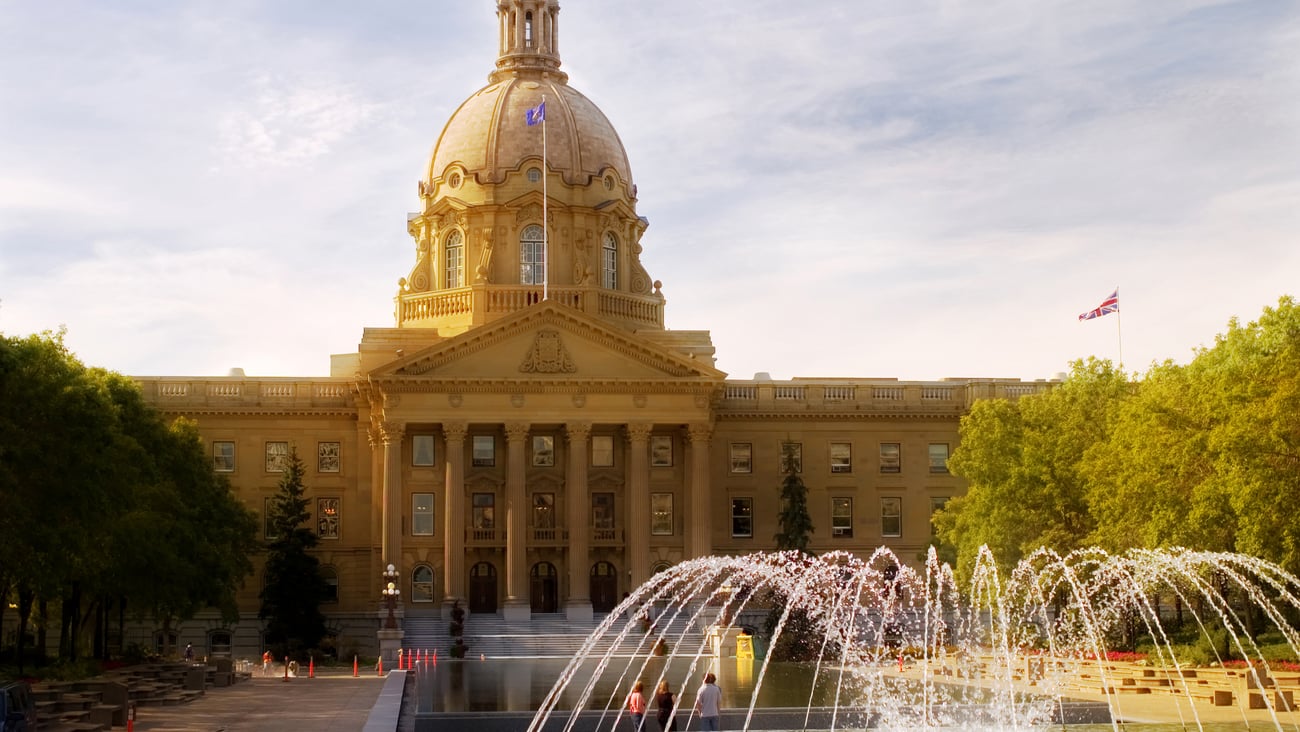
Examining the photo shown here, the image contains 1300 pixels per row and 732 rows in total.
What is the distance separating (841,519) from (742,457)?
19.1ft

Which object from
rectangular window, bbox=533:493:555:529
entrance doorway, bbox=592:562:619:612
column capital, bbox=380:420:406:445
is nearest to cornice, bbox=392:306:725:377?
column capital, bbox=380:420:406:445

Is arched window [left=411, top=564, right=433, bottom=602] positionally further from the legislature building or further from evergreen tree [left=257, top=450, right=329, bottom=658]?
evergreen tree [left=257, top=450, right=329, bottom=658]

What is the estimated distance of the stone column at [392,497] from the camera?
268 feet

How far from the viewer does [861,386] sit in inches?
3595

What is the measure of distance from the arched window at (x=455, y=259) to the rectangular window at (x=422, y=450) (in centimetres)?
1166

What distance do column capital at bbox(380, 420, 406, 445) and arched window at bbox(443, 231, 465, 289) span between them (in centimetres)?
1364


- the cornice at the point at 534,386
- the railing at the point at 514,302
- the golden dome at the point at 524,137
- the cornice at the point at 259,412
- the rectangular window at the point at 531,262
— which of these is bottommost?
the cornice at the point at 259,412

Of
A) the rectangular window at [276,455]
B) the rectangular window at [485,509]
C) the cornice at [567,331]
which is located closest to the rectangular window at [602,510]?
the rectangular window at [485,509]

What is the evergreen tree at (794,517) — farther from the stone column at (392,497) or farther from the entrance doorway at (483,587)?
the stone column at (392,497)

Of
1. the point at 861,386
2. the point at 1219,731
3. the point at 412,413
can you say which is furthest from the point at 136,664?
the point at 861,386

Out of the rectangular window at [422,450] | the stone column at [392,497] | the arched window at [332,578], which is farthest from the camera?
the arched window at [332,578]

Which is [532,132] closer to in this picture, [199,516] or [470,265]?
[470,265]

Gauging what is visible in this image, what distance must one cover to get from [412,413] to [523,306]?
30.1 feet

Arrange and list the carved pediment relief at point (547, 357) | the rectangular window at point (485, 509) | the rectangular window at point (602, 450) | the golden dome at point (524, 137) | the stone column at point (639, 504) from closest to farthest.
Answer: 1. the carved pediment relief at point (547, 357)
2. the stone column at point (639, 504)
3. the rectangular window at point (485, 509)
4. the rectangular window at point (602, 450)
5. the golden dome at point (524, 137)
